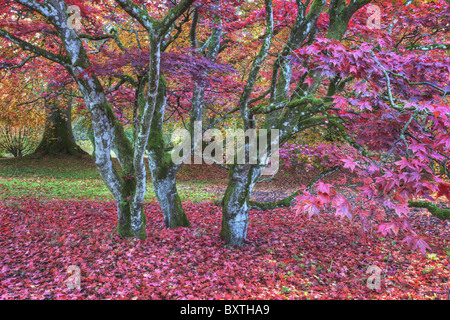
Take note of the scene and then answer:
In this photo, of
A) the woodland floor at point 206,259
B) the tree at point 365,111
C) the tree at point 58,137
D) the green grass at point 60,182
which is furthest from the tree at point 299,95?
the tree at point 58,137

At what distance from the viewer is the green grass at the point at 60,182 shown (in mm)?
9941

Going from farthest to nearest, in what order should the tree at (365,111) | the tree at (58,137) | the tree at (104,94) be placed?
the tree at (58,137)
the tree at (104,94)
the tree at (365,111)

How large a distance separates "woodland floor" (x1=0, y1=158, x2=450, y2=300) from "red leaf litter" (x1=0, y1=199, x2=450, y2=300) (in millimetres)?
17

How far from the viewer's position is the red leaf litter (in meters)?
3.87

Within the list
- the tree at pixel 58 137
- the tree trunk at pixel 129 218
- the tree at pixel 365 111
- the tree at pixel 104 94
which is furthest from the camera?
the tree at pixel 58 137

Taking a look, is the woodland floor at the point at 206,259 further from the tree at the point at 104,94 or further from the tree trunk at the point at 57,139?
the tree trunk at the point at 57,139

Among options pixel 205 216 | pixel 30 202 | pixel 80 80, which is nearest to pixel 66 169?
pixel 30 202

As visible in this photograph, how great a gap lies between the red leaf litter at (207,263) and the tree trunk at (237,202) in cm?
24

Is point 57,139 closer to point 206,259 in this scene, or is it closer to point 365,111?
point 206,259

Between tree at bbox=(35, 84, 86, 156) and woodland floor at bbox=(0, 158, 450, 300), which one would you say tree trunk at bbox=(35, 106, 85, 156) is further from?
woodland floor at bbox=(0, 158, 450, 300)

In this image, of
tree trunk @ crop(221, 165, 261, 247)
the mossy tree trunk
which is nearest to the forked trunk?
the mossy tree trunk

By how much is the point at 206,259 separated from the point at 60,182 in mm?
9651
